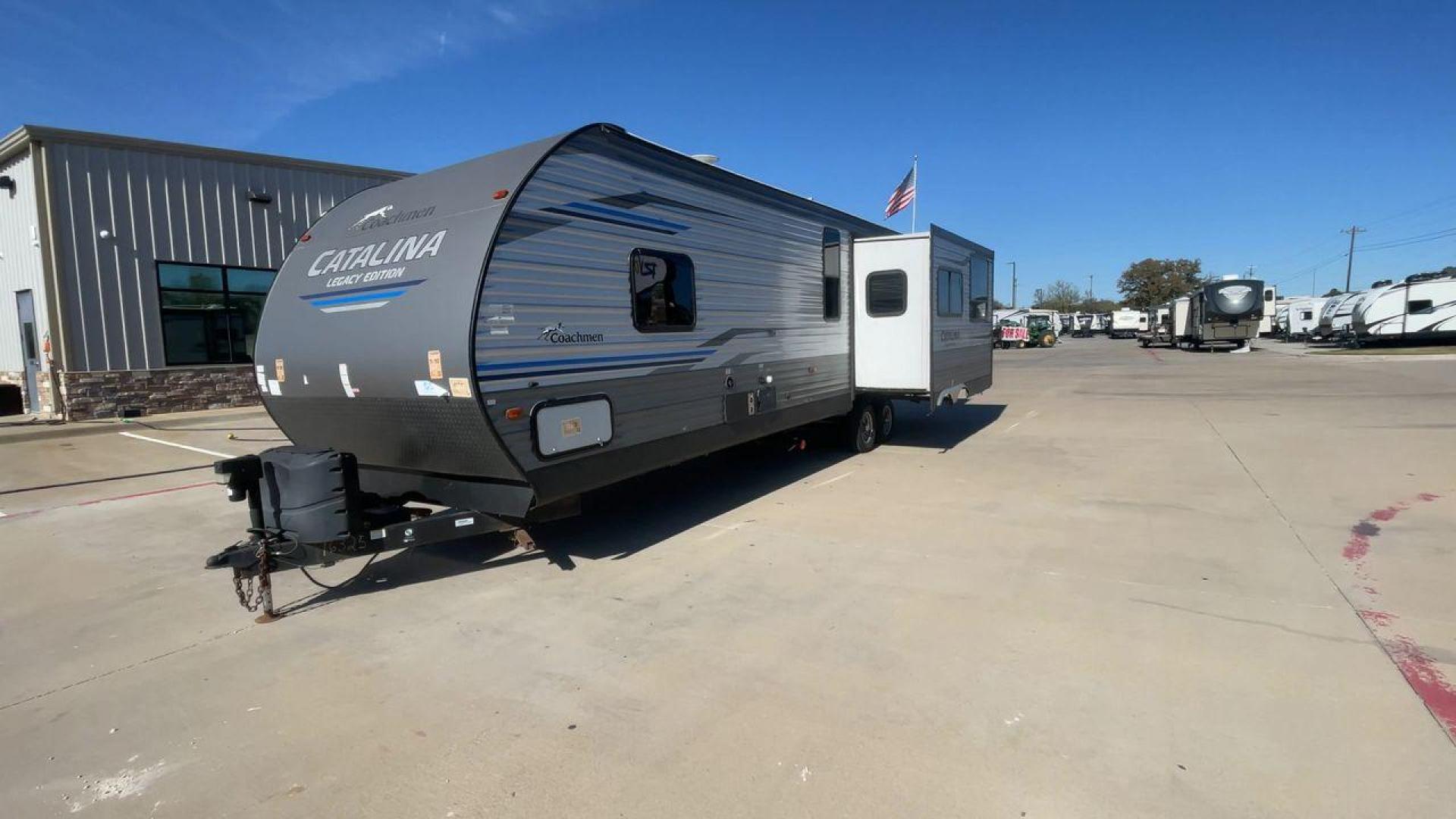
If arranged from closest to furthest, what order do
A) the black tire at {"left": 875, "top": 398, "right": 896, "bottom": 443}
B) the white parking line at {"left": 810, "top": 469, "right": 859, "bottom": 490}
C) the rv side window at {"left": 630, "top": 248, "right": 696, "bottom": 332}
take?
1. the rv side window at {"left": 630, "top": 248, "right": 696, "bottom": 332}
2. the white parking line at {"left": 810, "top": 469, "right": 859, "bottom": 490}
3. the black tire at {"left": 875, "top": 398, "right": 896, "bottom": 443}

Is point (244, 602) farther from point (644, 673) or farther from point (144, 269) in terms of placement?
point (144, 269)

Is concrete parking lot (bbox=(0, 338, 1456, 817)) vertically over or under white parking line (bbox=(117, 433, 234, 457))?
under

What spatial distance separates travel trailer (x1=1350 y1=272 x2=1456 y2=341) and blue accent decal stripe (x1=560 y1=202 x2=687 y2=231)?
39102mm

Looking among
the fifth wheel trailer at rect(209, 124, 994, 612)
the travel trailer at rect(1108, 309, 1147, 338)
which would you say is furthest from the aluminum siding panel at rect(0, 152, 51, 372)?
the travel trailer at rect(1108, 309, 1147, 338)

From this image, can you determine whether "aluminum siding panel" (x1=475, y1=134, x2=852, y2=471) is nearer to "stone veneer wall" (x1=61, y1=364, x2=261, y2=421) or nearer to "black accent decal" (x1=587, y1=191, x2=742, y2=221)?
"black accent decal" (x1=587, y1=191, x2=742, y2=221)

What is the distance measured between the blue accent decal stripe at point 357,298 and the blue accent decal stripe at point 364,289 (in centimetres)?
2

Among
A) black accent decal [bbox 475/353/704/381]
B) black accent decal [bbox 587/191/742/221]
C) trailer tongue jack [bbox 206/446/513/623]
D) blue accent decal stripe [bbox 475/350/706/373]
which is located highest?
black accent decal [bbox 587/191/742/221]

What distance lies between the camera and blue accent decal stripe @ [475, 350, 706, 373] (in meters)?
4.52

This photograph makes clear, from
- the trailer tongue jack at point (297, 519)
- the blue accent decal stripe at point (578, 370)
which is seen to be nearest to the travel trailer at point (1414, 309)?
the blue accent decal stripe at point (578, 370)

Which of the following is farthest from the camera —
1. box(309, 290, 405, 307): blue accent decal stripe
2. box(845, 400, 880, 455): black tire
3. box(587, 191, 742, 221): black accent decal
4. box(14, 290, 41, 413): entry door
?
box(14, 290, 41, 413): entry door

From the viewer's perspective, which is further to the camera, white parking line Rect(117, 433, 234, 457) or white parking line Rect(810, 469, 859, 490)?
white parking line Rect(117, 433, 234, 457)

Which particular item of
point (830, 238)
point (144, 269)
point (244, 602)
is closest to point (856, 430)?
point (830, 238)

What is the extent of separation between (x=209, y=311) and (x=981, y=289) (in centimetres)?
1557

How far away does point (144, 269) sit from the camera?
1462 cm
